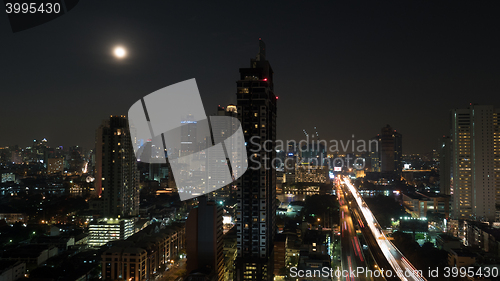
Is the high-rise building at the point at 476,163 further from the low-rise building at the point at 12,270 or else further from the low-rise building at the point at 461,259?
the low-rise building at the point at 12,270

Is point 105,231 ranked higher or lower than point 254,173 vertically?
lower

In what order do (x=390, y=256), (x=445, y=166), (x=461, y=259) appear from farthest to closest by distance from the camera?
(x=445, y=166) → (x=390, y=256) → (x=461, y=259)

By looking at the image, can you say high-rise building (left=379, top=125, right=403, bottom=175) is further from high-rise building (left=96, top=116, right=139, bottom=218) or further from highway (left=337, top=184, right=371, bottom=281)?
high-rise building (left=96, top=116, right=139, bottom=218)

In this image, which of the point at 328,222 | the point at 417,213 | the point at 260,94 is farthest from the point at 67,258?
the point at 417,213

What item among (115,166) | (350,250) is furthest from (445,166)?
(115,166)

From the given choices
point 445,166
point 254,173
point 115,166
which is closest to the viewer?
point 254,173

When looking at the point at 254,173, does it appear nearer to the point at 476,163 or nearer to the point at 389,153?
the point at 476,163

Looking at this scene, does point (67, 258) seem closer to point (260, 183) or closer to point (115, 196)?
point (115, 196)
